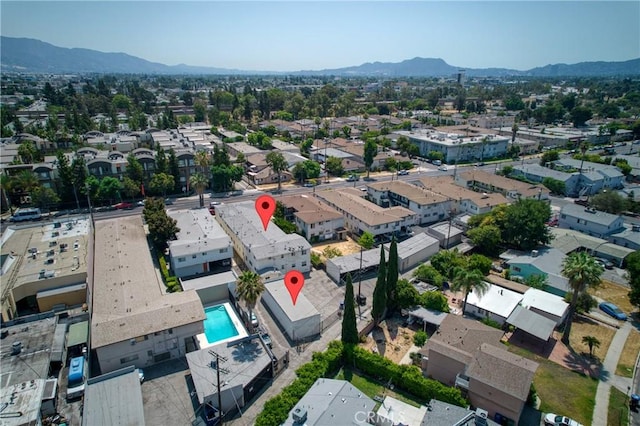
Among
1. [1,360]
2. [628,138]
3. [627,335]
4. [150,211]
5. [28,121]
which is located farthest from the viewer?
[28,121]

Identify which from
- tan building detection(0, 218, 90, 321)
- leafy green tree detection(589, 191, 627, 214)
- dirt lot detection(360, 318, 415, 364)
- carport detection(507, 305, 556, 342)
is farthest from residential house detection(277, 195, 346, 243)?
leafy green tree detection(589, 191, 627, 214)

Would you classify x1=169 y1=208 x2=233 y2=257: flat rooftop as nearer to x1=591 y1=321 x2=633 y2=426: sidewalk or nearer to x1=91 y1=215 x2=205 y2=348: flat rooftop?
x1=91 y1=215 x2=205 y2=348: flat rooftop

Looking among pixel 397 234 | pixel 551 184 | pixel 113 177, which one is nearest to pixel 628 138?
pixel 551 184

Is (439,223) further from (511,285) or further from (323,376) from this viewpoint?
(323,376)

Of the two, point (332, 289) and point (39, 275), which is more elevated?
point (39, 275)

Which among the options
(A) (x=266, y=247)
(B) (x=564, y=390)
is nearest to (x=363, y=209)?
(A) (x=266, y=247)

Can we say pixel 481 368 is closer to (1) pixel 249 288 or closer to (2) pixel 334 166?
(1) pixel 249 288
